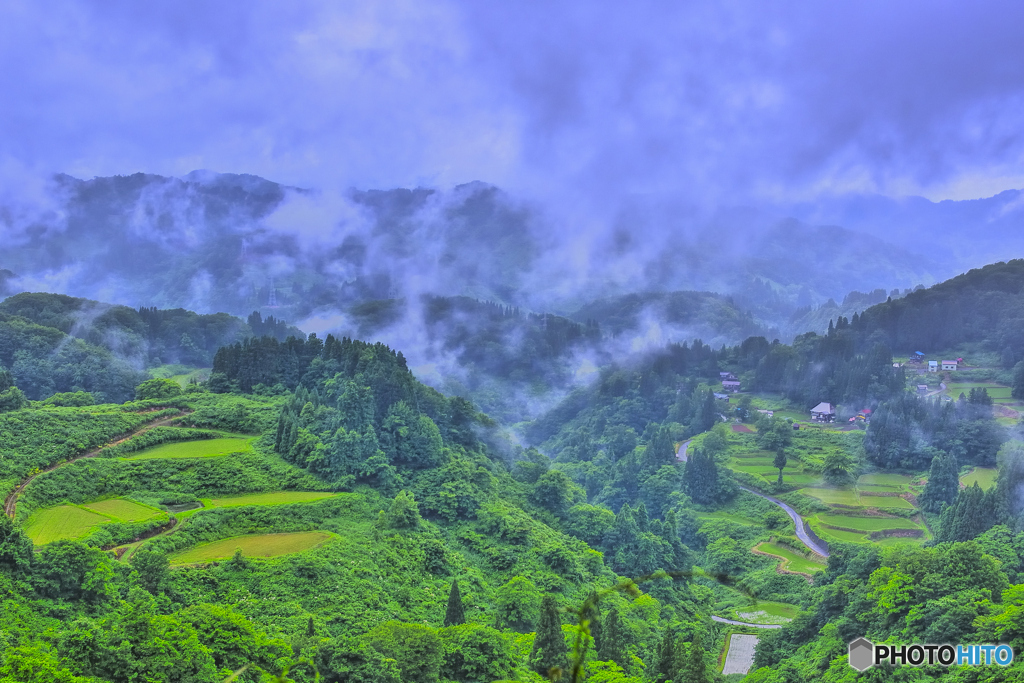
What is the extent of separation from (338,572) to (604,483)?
1457 inches

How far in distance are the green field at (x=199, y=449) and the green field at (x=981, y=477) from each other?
1861 inches

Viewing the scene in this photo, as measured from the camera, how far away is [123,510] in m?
28.2

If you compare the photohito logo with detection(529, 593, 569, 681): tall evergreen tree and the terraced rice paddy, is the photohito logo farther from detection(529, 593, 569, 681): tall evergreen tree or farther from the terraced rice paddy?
the terraced rice paddy

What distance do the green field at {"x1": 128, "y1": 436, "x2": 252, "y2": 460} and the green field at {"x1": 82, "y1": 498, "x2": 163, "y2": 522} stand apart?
13.2 feet

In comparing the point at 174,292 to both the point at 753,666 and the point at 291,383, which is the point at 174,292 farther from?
the point at 753,666

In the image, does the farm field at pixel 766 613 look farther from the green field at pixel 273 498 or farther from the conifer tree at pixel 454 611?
the green field at pixel 273 498

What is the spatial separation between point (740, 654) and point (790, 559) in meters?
12.3

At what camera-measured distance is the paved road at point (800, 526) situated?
45.5 m

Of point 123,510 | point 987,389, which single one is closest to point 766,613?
point 123,510

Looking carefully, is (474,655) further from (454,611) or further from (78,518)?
(78,518)

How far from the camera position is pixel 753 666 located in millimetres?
31094

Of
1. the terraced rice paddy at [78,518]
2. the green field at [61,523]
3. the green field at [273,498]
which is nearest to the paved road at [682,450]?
the green field at [273,498]

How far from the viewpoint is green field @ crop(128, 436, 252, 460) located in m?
33.4

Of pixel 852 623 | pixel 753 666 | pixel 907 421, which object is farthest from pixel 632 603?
pixel 907 421
